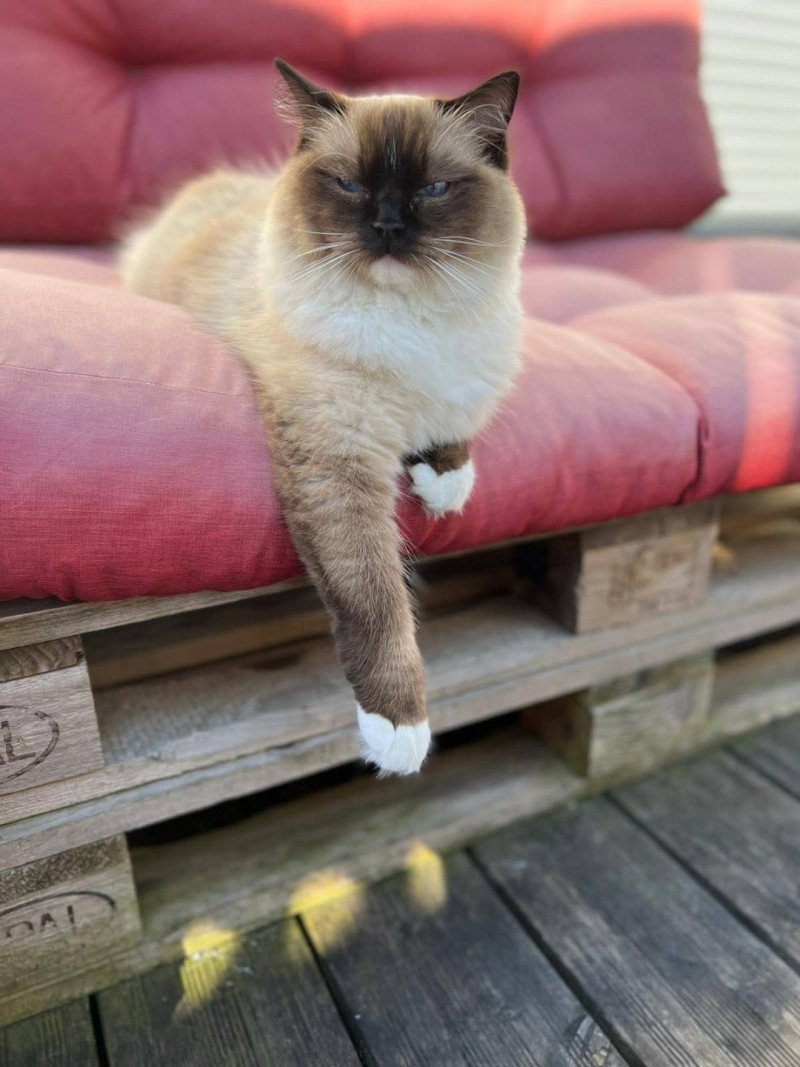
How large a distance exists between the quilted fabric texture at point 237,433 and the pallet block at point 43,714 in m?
0.09

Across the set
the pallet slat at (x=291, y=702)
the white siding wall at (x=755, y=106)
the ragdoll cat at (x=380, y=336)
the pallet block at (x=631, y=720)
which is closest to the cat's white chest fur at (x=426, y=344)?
the ragdoll cat at (x=380, y=336)

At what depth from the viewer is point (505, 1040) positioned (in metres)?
0.87

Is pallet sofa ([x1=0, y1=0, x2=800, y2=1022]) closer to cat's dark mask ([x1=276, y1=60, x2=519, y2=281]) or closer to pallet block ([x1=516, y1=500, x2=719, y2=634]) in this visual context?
pallet block ([x1=516, y1=500, x2=719, y2=634])

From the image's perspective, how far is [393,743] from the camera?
2.66ft

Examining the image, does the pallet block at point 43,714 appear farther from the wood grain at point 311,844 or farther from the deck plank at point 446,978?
the deck plank at point 446,978

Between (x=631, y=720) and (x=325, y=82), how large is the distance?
1.63m

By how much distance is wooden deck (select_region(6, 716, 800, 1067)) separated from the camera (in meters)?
0.86

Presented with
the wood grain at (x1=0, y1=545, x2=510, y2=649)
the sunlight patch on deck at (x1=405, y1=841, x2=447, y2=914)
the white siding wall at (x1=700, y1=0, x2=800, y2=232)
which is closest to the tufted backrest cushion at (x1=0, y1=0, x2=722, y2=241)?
the white siding wall at (x1=700, y1=0, x2=800, y2=232)

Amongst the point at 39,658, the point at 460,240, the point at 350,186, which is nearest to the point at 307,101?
the point at 350,186

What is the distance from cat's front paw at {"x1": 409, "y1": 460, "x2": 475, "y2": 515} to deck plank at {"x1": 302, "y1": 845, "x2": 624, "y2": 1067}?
21.4 inches

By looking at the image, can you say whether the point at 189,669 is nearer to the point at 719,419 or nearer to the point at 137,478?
the point at 137,478

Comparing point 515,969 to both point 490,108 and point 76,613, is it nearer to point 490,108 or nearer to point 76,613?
point 76,613

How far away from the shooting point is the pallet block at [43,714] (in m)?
0.79

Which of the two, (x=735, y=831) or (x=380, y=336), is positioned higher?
(x=380, y=336)
